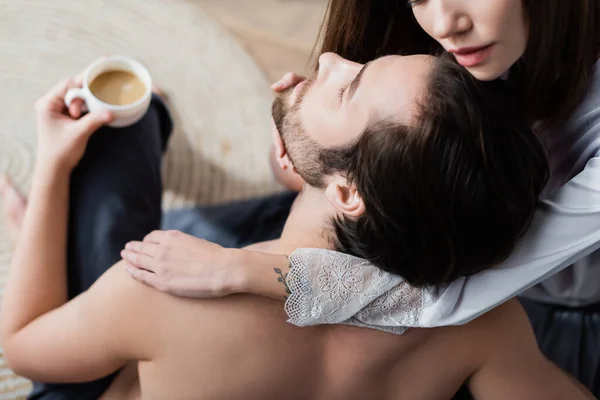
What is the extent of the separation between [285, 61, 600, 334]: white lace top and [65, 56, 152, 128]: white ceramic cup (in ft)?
1.40

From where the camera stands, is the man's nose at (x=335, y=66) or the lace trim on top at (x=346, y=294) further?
the man's nose at (x=335, y=66)

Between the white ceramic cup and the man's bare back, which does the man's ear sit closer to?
the man's bare back

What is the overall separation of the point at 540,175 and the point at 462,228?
0.41ft

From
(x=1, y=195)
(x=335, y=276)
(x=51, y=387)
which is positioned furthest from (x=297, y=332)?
(x=1, y=195)

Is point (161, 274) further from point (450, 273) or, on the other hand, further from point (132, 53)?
point (132, 53)

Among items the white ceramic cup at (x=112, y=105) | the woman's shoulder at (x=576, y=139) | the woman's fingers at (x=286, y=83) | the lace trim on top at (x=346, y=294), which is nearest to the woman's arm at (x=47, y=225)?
the white ceramic cup at (x=112, y=105)

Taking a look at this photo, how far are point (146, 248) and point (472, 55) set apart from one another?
50 cm

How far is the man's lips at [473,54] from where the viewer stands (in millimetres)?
785

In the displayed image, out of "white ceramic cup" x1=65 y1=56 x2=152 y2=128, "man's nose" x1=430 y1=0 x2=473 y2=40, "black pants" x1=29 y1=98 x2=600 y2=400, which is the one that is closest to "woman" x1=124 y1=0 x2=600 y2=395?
"man's nose" x1=430 y1=0 x2=473 y2=40

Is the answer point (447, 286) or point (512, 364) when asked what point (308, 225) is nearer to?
point (447, 286)

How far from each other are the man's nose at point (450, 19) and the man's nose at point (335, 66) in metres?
0.14

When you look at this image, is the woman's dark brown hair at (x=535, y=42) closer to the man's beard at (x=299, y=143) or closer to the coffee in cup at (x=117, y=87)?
the man's beard at (x=299, y=143)

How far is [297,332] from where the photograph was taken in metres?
0.80

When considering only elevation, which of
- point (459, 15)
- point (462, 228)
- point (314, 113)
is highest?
point (459, 15)
